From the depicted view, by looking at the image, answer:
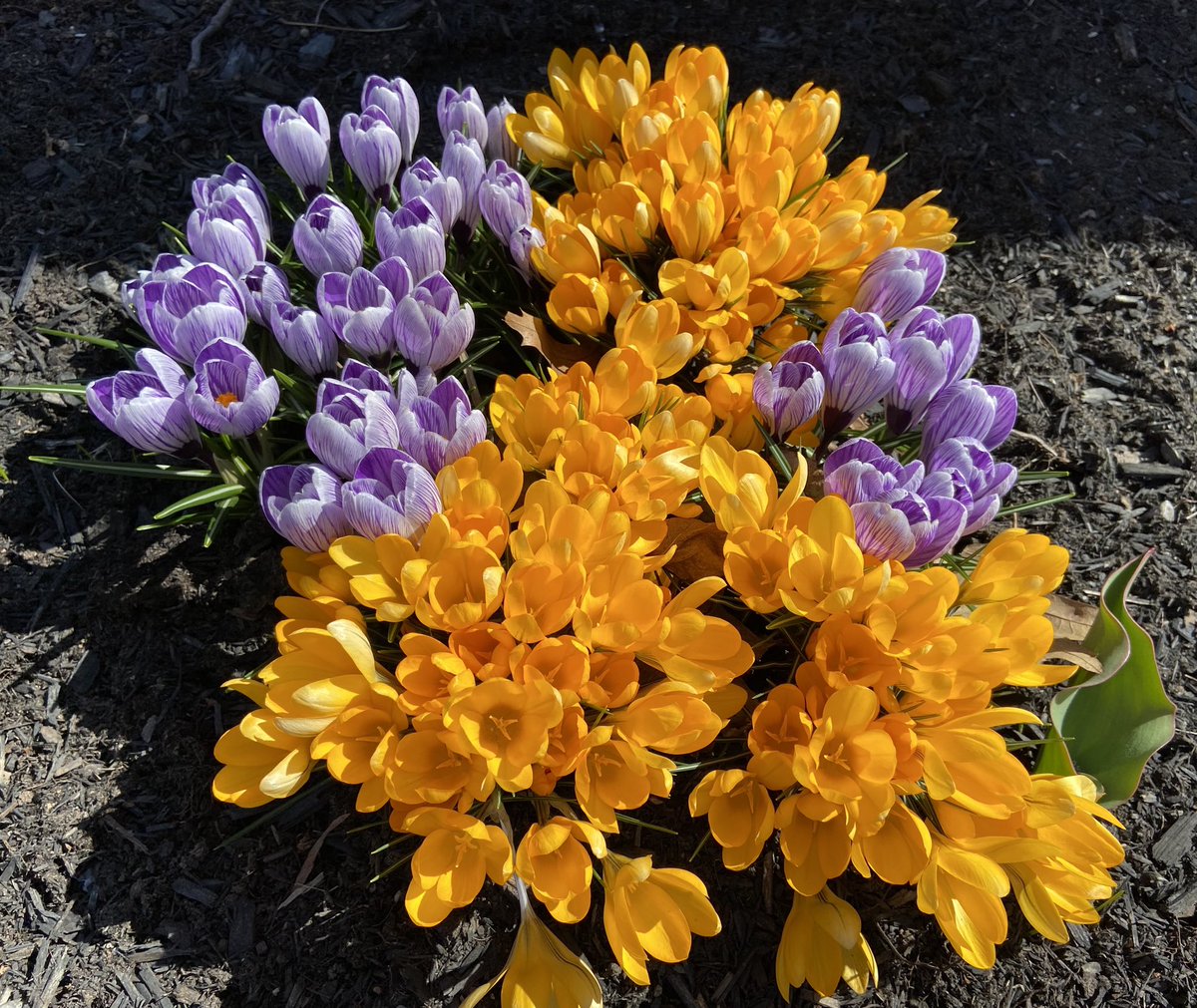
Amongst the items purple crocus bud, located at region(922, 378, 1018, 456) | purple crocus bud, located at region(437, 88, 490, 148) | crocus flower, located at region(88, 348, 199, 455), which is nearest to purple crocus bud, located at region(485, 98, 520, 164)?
purple crocus bud, located at region(437, 88, 490, 148)

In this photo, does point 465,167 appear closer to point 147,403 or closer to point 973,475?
point 147,403

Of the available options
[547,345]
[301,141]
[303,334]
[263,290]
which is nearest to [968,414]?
[547,345]

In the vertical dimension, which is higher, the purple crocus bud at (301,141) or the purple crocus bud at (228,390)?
the purple crocus bud at (301,141)

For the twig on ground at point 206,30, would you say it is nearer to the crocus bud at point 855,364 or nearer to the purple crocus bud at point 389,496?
the purple crocus bud at point 389,496

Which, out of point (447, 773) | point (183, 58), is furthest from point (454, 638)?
point (183, 58)

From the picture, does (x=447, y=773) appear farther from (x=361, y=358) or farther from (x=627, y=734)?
(x=361, y=358)

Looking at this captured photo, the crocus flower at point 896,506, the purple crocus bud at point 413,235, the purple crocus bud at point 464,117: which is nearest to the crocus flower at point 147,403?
the purple crocus bud at point 413,235

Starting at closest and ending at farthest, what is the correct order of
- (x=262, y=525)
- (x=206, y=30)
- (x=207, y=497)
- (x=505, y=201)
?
1. (x=207, y=497)
2. (x=505, y=201)
3. (x=262, y=525)
4. (x=206, y=30)
